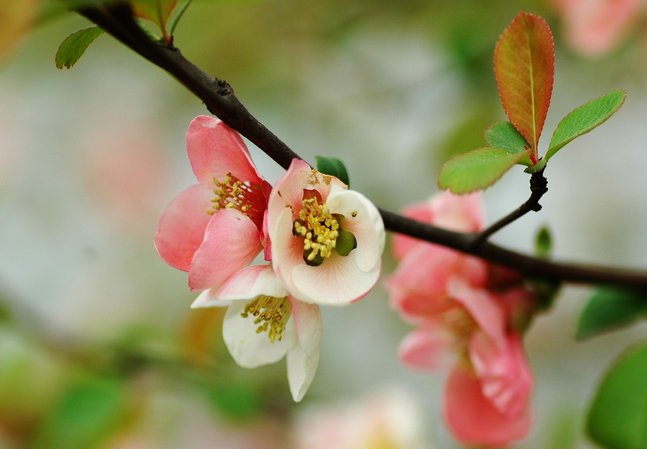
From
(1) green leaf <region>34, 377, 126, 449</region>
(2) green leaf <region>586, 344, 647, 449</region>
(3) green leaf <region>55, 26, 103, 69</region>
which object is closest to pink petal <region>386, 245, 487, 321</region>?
(2) green leaf <region>586, 344, 647, 449</region>

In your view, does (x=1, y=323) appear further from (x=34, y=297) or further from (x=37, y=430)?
(x=34, y=297)

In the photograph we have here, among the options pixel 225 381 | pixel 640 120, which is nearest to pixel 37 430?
pixel 225 381

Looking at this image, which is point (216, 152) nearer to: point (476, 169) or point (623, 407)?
point (476, 169)

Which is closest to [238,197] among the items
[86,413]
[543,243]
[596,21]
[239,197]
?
[239,197]

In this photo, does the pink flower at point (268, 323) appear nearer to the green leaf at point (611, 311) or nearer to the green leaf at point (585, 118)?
the green leaf at point (585, 118)

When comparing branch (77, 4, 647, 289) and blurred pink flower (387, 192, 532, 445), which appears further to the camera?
blurred pink flower (387, 192, 532, 445)

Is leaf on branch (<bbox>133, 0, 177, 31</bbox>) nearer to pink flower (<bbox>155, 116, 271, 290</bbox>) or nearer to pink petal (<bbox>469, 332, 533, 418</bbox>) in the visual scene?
pink flower (<bbox>155, 116, 271, 290</bbox>)
